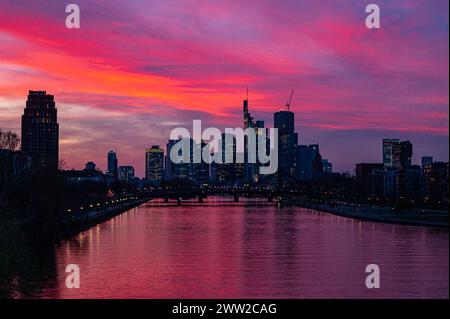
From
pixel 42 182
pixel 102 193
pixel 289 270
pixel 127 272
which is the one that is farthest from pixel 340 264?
pixel 102 193

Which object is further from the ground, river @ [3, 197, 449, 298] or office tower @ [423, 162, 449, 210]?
office tower @ [423, 162, 449, 210]

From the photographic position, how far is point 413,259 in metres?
49.0

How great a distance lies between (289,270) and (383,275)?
5.33 metres

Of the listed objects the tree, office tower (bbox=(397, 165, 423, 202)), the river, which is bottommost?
the river

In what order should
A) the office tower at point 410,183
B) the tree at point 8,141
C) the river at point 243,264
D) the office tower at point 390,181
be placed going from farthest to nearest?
1. the office tower at point 390,181
2. the office tower at point 410,183
3. the tree at point 8,141
4. the river at point 243,264

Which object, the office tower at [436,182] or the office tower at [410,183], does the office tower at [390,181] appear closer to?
the office tower at [410,183]

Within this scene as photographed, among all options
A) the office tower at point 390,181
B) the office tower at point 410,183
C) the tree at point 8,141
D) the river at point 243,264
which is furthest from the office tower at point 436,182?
the tree at point 8,141

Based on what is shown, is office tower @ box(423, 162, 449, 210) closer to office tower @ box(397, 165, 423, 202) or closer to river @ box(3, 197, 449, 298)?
office tower @ box(397, 165, 423, 202)

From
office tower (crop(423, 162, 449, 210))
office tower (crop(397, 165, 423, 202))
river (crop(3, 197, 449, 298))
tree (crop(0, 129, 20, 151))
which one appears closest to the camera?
river (crop(3, 197, 449, 298))

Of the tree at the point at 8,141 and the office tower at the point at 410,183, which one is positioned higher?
the tree at the point at 8,141

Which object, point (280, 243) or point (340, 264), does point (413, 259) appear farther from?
point (280, 243)

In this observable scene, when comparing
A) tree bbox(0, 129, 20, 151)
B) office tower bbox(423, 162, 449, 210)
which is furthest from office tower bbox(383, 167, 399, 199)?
tree bbox(0, 129, 20, 151)

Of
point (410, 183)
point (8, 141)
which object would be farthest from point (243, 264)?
point (410, 183)
